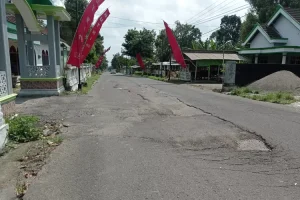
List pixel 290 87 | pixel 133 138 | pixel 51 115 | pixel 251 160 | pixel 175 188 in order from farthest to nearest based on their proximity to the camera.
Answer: pixel 290 87, pixel 51 115, pixel 133 138, pixel 251 160, pixel 175 188

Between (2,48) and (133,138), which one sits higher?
(2,48)

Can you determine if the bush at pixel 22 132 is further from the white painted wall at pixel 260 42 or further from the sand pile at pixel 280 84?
the white painted wall at pixel 260 42

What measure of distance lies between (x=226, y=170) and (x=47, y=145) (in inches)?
149

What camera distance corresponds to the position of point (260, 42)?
86.5 ft

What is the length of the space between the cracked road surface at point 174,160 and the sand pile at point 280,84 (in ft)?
25.8

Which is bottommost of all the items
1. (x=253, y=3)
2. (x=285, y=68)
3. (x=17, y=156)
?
(x=17, y=156)

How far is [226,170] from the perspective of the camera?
14.9 feet

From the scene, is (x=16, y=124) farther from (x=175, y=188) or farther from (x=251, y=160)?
(x=251, y=160)

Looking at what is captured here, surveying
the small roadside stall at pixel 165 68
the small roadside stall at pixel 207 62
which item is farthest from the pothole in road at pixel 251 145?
the small roadside stall at pixel 165 68

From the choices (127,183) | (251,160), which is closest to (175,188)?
(127,183)

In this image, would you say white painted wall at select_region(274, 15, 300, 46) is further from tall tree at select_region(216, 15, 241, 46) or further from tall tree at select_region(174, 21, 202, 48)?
tall tree at select_region(216, 15, 241, 46)

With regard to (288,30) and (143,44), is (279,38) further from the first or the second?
(143,44)

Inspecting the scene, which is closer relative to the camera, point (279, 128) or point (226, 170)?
point (226, 170)

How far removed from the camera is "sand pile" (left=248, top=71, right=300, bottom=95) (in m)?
15.8
